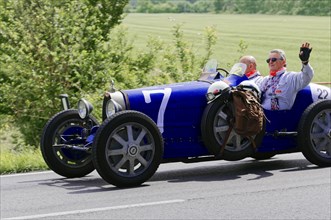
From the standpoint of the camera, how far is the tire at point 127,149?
365 inches

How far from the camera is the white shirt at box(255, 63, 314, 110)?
33.9ft

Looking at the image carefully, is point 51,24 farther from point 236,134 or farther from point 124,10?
point 236,134

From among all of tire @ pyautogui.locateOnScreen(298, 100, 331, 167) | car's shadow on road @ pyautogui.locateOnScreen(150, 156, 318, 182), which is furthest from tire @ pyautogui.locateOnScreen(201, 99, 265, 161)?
tire @ pyautogui.locateOnScreen(298, 100, 331, 167)

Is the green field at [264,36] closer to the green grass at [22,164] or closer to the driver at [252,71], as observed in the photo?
the green grass at [22,164]

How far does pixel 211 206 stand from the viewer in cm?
834

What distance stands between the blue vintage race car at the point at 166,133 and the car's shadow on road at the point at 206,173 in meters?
0.20

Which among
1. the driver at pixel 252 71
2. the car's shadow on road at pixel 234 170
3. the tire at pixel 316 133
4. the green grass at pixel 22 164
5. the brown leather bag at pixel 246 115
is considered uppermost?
the driver at pixel 252 71

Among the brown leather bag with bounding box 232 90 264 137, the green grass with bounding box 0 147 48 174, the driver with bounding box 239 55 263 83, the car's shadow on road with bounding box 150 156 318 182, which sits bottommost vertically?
the car's shadow on road with bounding box 150 156 318 182

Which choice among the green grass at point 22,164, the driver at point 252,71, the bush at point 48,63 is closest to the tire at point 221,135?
the driver at point 252,71

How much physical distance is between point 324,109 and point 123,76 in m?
6.63

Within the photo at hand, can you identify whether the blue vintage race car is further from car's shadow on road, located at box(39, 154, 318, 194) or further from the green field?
the green field

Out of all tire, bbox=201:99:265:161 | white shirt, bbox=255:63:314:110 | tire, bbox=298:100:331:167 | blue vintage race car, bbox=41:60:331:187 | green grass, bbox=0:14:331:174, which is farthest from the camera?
green grass, bbox=0:14:331:174

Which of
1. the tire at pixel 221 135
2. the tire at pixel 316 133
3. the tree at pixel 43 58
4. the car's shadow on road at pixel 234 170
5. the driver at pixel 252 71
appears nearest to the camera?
the tire at pixel 221 135

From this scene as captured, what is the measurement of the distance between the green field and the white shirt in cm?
1935
